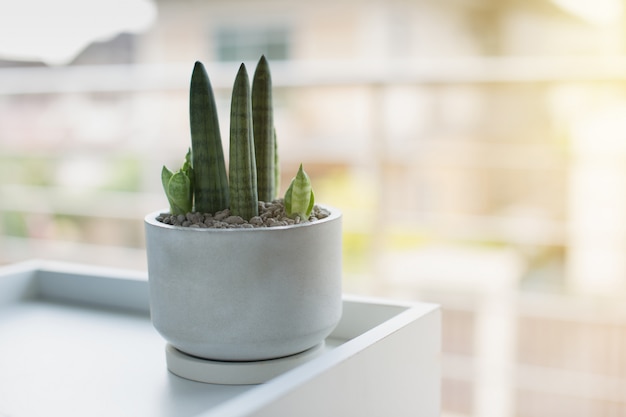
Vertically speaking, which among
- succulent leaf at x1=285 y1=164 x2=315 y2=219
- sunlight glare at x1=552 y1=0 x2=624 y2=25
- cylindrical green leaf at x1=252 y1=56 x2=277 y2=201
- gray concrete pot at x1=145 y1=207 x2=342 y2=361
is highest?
sunlight glare at x1=552 y1=0 x2=624 y2=25

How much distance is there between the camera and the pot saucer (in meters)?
0.71

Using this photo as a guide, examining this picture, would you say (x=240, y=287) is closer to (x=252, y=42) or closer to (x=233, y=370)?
(x=233, y=370)

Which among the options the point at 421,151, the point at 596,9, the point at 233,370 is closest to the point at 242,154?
the point at 233,370

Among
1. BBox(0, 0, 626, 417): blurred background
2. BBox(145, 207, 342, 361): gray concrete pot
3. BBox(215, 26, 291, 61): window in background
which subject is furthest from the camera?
BBox(215, 26, 291, 61): window in background

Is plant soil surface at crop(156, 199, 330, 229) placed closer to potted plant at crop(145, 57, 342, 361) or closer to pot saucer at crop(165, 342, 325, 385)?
potted plant at crop(145, 57, 342, 361)

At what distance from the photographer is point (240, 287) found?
2.24ft

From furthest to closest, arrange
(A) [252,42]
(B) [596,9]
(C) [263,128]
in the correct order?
(A) [252,42]
(B) [596,9]
(C) [263,128]

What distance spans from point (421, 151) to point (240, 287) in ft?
11.5

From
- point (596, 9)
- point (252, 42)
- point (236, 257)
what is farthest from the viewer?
point (252, 42)

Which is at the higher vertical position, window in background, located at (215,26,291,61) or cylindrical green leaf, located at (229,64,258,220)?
window in background, located at (215,26,291,61)

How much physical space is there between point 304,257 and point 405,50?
4863 millimetres

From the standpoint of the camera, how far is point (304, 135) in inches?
202

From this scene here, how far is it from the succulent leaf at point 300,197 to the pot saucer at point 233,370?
5.9 inches

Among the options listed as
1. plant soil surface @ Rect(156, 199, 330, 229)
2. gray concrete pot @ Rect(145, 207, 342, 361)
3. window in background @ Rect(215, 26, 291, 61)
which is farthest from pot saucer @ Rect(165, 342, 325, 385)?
window in background @ Rect(215, 26, 291, 61)
